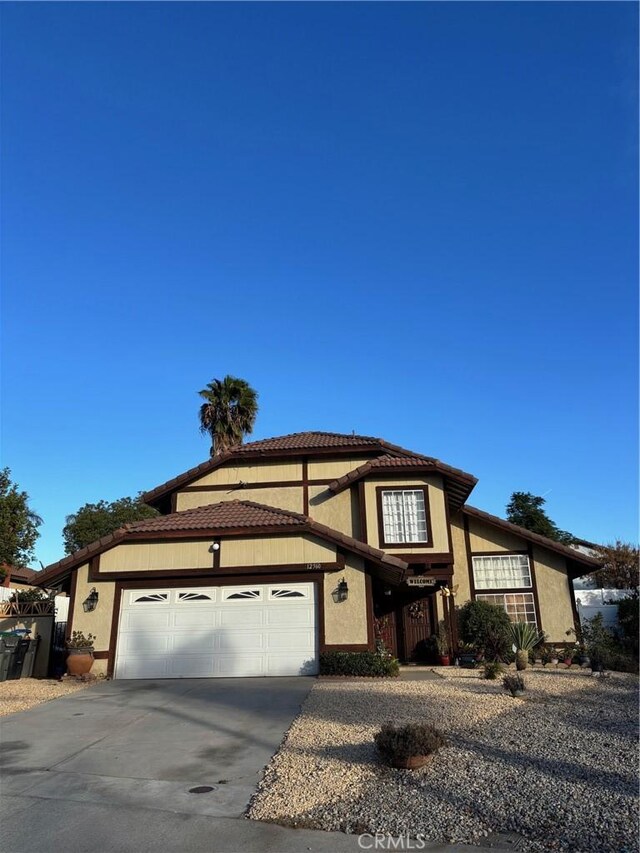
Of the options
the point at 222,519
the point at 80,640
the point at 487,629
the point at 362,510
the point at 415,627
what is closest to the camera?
the point at 80,640

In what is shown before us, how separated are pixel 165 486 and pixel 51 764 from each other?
13970 mm

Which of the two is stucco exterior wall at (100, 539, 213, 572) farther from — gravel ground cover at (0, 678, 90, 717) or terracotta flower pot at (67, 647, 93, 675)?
gravel ground cover at (0, 678, 90, 717)

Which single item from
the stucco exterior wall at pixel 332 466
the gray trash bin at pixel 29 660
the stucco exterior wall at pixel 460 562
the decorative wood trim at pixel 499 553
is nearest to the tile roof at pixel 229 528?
the gray trash bin at pixel 29 660

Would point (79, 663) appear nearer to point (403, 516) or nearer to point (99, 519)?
point (403, 516)

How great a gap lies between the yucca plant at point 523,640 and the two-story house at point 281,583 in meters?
1.50

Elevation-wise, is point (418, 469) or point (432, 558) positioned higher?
point (418, 469)

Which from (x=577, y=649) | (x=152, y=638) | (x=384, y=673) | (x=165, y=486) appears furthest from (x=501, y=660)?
(x=165, y=486)

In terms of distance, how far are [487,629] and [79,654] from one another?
11186mm

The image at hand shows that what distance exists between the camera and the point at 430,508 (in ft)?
59.6

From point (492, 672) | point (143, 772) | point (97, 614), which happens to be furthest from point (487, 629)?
point (143, 772)

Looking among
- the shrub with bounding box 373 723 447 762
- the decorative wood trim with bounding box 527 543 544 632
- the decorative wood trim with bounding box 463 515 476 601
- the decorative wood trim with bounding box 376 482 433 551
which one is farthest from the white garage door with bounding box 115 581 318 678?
the shrub with bounding box 373 723 447 762

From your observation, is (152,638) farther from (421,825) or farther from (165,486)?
(421,825)

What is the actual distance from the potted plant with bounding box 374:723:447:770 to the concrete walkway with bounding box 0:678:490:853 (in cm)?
144

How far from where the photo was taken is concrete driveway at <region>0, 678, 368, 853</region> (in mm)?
4906
